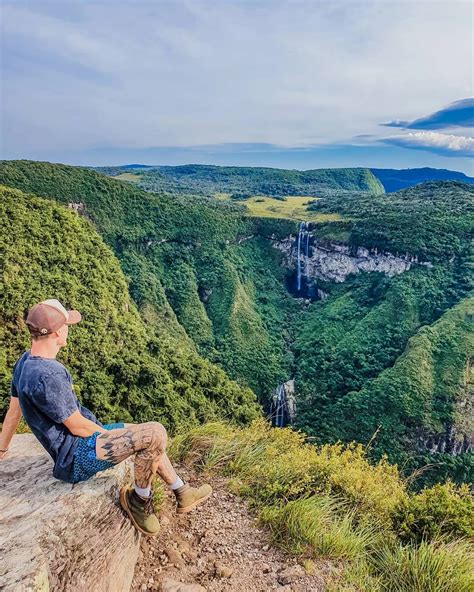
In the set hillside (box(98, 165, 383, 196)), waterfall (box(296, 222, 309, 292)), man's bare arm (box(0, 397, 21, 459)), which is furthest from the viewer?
hillside (box(98, 165, 383, 196))

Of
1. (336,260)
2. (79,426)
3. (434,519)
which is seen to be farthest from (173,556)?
(336,260)

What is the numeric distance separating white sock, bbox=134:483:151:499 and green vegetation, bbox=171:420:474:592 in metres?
1.60

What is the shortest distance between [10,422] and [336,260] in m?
64.2

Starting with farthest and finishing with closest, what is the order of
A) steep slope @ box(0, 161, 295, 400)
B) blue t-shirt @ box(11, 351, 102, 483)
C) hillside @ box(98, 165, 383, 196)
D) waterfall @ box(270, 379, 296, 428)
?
1. hillside @ box(98, 165, 383, 196)
2. steep slope @ box(0, 161, 295, 400)
3. waterfall @ box(270, 379, 296, 428)
4. blue t-shirt @ box(11, 351, 102, 483)

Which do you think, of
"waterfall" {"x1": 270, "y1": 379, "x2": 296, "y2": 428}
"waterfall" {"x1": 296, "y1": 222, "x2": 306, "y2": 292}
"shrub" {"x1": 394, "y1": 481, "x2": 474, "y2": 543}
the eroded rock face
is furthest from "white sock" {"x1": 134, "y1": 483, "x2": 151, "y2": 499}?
"waterfall" {"x1": 296, "y1": 222, "x2": 306, "y2": 292}

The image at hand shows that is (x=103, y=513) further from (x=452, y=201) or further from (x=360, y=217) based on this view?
(x=452, y=201)

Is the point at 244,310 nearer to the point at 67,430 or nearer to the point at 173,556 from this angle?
the point at 173,556

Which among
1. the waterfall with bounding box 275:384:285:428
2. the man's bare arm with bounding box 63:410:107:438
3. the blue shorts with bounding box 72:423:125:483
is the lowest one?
the waterfall with bounding box 275:384:285:428

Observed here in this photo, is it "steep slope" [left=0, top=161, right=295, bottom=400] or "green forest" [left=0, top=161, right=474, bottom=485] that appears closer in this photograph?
"green forest" [left=0, top=161, right=474, bottom=485]

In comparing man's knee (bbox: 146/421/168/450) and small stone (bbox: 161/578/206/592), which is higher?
man's knee (bbox: 146/421/168/450)

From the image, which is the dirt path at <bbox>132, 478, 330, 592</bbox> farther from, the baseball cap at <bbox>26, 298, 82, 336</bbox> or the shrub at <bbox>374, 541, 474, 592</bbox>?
the baseball cap at <bbox>26, 298, 82, 336</bbox>

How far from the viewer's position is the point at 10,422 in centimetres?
471

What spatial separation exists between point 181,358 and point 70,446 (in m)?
31.8

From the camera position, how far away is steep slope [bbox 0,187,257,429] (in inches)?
1038
